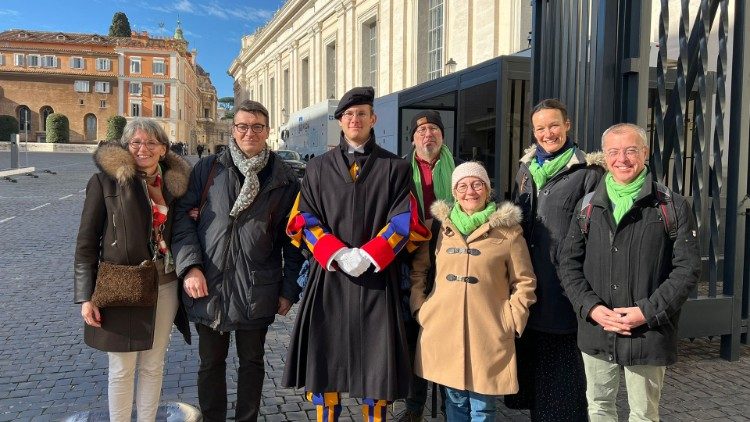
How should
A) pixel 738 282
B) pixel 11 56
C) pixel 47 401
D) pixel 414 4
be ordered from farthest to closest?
pixel 11 56 < pixel 414 4 < pixel 738 282 < pixel 47 401

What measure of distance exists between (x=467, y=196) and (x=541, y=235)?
0.49 meters

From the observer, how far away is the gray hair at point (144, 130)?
3.07 meters

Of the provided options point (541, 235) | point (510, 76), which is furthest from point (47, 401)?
point (510, 76)

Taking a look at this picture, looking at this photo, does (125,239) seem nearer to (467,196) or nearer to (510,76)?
(467,196)

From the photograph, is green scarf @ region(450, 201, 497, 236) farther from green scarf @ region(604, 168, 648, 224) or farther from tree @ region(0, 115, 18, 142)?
tree @ region(0, 115, 18, 142)

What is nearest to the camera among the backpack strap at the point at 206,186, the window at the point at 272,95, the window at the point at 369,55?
the backpack strap at the point at 206,186

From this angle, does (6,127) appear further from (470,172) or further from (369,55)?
(470,172)

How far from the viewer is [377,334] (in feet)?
9.78

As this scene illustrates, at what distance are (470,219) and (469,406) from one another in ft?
3.36

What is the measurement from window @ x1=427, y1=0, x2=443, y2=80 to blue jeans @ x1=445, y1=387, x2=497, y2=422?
24496 millimetres

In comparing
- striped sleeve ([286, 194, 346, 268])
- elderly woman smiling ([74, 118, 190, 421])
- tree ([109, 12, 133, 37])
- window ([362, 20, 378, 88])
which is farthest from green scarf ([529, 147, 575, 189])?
tree ([109, 12, 133, 37])

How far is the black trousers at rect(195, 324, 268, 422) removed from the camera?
329 cm

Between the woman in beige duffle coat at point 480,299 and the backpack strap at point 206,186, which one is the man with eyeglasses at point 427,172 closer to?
the woman in beige duffle coat at point 480,299

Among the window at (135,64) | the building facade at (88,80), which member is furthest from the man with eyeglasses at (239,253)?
the window at (135,64)
